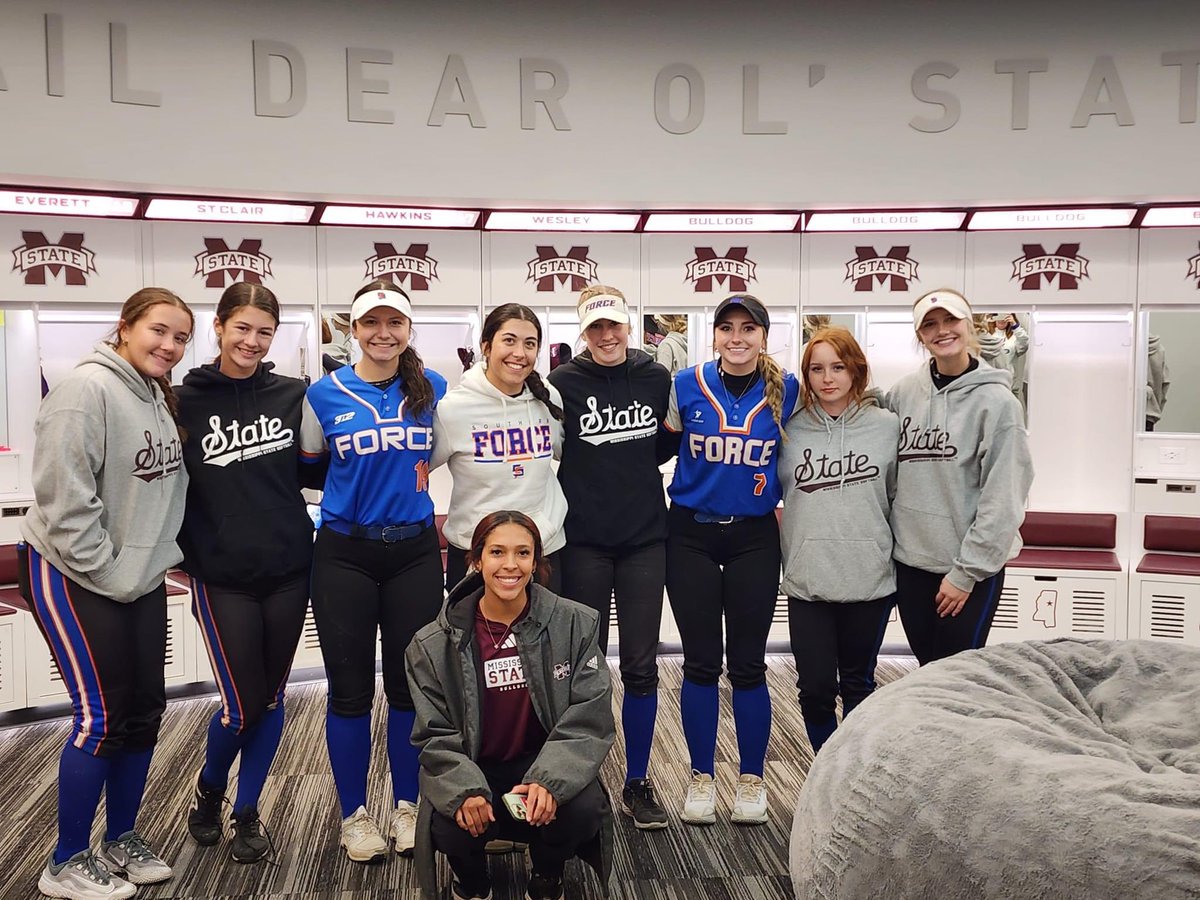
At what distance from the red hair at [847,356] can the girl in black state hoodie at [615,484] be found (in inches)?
17.0

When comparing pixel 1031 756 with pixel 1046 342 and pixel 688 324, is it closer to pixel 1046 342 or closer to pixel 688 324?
pixel 688 324

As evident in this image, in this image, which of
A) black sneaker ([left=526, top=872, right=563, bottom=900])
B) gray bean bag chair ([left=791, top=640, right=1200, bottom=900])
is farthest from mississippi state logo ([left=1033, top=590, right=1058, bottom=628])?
black sneaker ([left=526, top=872, right=563, bottom=900])

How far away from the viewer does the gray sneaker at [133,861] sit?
2.44 meters

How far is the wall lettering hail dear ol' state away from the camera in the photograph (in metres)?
4.18

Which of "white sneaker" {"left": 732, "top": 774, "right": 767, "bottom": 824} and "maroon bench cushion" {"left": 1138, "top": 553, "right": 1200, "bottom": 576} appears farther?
"maroon bench cushion" {"left": 1138, "top": 553, "right": 1200, "bottom": 576}

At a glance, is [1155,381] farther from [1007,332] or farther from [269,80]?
[269,80]

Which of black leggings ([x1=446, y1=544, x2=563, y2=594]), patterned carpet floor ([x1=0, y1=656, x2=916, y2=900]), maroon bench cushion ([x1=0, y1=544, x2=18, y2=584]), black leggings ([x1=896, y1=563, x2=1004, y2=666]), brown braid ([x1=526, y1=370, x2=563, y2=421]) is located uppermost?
brown braid ([x1=526, y1=370, x2=563, y2=421])

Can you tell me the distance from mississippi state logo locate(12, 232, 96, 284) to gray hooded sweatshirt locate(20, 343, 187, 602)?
2259 mm

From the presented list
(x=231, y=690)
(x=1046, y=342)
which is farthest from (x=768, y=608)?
(x=1046, y=342)

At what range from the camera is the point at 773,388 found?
2.66 metres

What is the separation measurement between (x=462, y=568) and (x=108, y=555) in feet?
2.91

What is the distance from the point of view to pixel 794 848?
173cm

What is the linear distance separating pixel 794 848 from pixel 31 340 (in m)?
4.14

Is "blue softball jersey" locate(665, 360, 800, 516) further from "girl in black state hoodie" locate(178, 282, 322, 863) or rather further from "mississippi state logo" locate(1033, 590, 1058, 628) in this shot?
"mississippi state logo" locate(1033, 590, 1058, 628)
